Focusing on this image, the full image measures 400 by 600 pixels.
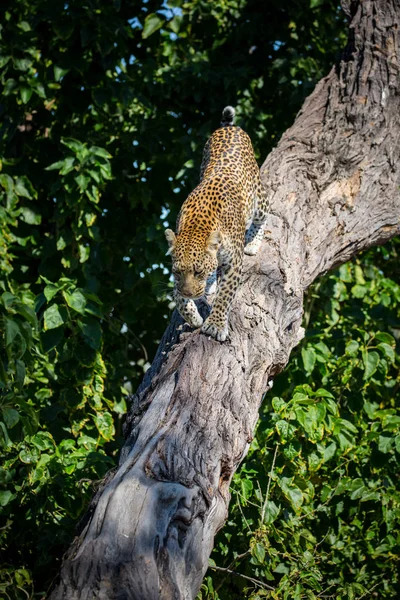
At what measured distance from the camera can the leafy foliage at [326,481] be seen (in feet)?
15.0

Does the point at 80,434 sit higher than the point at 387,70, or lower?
lower

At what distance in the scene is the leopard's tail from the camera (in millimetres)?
5957

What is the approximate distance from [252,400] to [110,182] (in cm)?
373

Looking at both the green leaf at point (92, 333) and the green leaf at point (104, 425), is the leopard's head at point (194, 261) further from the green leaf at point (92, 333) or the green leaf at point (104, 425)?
the green leaf at point (104, 425)

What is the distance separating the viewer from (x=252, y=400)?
13.1 feet

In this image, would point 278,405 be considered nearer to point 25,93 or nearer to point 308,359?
point 308,359

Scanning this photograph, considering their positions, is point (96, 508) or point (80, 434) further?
point (80, 434)

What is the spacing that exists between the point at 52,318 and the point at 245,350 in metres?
1.59

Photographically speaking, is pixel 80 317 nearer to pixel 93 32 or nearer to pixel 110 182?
pixel 110 182

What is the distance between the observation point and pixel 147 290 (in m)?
7.09

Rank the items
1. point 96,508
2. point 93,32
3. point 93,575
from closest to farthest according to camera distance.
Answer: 1. point 93,575
2. point 96,508
3. point 93,32

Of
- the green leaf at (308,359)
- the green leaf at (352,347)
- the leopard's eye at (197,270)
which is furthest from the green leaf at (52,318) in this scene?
the green leaf at (352,347)

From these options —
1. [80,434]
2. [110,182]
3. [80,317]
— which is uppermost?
[110,182]

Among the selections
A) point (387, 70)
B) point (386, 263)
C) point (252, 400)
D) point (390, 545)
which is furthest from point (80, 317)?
point (386, 263)
